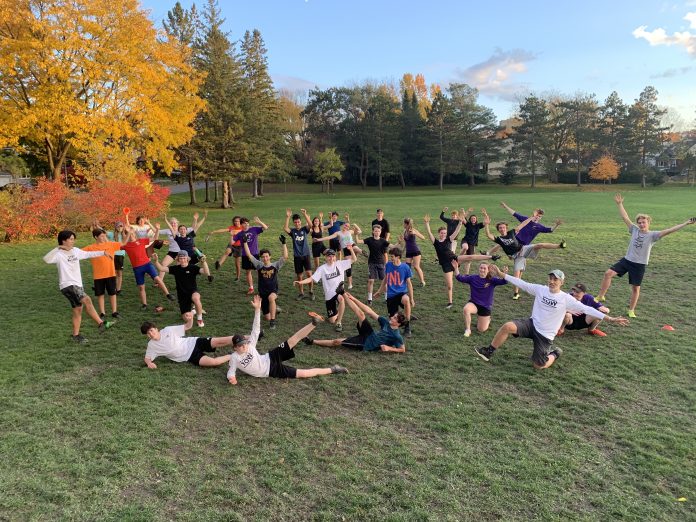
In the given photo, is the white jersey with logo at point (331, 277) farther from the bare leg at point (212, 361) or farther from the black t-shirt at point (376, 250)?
the bare leg at point (212, 361)

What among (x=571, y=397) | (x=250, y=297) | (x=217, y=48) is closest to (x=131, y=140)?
(x=217, y=48)

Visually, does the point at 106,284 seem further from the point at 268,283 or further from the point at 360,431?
the point at 360,431

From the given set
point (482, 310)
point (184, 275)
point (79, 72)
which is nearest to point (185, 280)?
point (184, 275)

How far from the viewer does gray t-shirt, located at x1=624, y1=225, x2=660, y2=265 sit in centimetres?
920

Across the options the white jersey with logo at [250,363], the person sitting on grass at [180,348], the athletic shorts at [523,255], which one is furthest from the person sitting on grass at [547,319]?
the person sitting on grass at [180,348]

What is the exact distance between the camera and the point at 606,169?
6103cm

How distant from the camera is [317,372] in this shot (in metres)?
6.97

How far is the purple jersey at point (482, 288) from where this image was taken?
27.7 ft

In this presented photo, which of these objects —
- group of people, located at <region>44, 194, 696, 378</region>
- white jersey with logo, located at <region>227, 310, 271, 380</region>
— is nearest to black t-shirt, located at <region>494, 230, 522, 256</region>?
group of people, located at <region>44, 194, 696, 378</region>

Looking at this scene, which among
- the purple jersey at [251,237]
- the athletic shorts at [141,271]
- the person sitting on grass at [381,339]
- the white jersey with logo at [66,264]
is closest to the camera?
the person sitting on grass at [381,339]

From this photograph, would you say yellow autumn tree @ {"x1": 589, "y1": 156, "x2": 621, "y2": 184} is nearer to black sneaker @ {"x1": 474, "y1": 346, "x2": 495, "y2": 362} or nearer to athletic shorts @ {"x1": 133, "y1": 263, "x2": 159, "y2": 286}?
black sneaker @ {"x1": 474, "y1": 346, "x2": 495, "y2": 362}

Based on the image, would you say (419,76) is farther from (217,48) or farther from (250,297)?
(250,297)

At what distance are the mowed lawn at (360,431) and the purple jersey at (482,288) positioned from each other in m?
0.67

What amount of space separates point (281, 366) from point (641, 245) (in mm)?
8062
